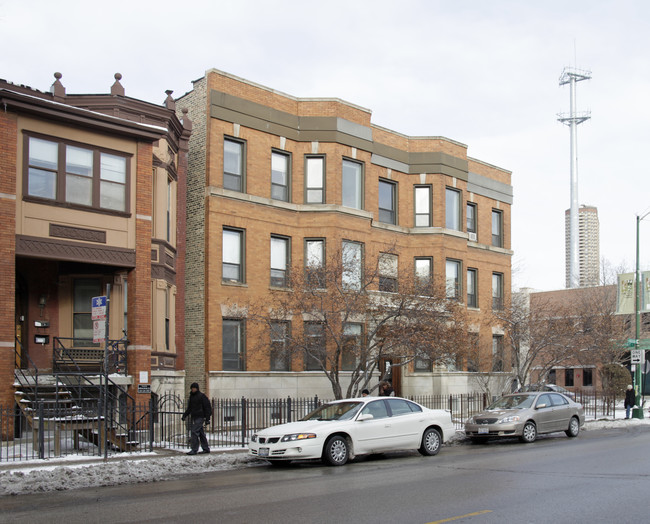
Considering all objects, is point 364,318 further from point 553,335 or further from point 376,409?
point 553,335

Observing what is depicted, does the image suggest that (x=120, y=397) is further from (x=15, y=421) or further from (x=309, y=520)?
(x=309, y=520)

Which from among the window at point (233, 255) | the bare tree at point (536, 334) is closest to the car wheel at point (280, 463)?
the window at point (233, 255)

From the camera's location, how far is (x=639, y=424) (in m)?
28.4

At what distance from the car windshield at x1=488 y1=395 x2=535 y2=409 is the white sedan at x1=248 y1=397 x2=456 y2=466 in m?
4.13

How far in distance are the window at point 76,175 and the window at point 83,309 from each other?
2.47 m

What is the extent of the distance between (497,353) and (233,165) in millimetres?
16555

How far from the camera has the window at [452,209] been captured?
33.4 meters

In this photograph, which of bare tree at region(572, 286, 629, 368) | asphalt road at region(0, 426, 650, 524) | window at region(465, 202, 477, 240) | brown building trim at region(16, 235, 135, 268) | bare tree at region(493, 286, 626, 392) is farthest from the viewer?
window at region(465, 202, 477, 240)

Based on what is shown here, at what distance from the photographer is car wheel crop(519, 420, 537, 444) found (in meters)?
20.9

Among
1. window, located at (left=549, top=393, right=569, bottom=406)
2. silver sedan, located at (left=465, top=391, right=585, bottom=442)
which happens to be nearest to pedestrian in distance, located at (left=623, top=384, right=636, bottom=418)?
silver sedan, located at (left=465, top=391, right=585, bottom=442)

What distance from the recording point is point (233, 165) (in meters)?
26.7

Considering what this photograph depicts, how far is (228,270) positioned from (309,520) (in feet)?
57.7

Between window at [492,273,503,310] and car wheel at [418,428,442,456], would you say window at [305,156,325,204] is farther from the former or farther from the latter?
car wheel at [418,428,442,456]

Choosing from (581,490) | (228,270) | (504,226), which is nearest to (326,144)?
(228,270)
